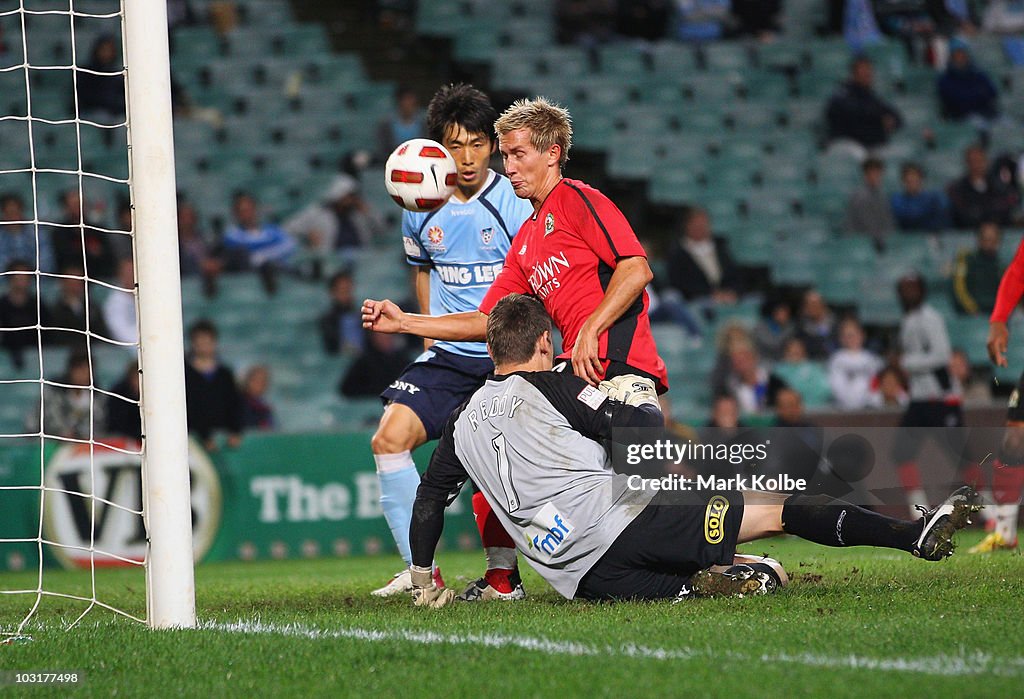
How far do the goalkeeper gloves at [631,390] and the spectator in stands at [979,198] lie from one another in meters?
10.9

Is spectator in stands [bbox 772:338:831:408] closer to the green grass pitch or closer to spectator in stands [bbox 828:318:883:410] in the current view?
spectator in stands [bbox 828:318:883:410]

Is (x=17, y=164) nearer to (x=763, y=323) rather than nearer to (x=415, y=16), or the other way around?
(x=415, y=16)

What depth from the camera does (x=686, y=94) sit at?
16859mm

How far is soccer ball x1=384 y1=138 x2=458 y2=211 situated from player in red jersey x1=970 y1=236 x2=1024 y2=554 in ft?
11.0

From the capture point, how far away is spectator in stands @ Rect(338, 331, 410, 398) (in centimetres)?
1309

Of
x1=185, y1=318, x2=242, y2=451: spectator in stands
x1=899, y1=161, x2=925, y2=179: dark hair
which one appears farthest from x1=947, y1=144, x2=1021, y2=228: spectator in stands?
x1=185, y1=318, x2=242, y2=451: spectator in stands

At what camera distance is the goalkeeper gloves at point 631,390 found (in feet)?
18.7

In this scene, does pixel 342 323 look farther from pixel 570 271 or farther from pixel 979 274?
pixel 570 271

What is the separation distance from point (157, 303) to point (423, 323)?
4.75 ft

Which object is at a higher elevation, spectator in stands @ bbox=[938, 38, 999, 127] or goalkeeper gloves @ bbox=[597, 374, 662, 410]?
spectator in stands @ bbox=[938, 38, 999, 127]

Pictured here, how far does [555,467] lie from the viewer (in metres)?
5.61

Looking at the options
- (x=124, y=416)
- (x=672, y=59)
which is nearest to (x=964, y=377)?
(x=672, y=59)

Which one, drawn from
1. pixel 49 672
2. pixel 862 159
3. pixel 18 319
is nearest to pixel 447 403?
pixel 49 672

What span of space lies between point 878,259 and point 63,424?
9.27 meters
